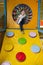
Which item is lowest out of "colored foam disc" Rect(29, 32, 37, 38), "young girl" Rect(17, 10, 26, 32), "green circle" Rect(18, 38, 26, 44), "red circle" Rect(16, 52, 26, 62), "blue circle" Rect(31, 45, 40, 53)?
"red circle" Rect(16, 52, 26, 62)

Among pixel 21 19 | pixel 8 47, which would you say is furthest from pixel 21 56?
pixel 21 19

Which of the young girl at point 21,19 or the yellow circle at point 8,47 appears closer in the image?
the yellow circle at point 8,47

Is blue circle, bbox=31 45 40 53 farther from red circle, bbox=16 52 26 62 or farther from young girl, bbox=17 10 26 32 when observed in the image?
young girl, bbox=17 10 26 32

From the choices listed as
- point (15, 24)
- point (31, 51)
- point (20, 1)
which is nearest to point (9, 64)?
point (31, 51)

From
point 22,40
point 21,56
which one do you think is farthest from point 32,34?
point 21,56

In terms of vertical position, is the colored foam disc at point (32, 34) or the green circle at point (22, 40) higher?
the colored foam disc at point (32, 34)

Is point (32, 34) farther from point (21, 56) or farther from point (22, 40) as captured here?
point (21, 56)

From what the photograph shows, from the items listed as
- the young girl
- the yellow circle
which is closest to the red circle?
the yellow circle

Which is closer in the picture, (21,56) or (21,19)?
(21,56)

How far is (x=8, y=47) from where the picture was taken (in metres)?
0.83

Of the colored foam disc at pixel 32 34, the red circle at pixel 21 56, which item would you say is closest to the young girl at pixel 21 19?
the colored foam disc at pixel 32 34

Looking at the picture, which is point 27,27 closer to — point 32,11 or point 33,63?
point 32,11

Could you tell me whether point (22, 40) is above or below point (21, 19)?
below

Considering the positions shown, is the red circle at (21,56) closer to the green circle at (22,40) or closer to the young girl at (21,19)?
the green circle at (22,40)
